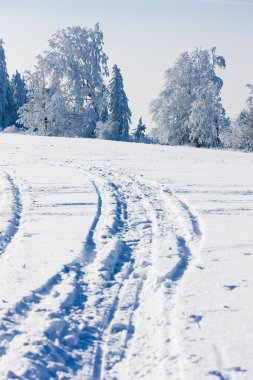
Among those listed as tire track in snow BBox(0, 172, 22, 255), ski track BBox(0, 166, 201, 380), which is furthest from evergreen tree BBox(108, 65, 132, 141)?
ski track BBox(0, 166, 201, 380)

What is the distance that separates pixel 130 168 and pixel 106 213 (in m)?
4.04

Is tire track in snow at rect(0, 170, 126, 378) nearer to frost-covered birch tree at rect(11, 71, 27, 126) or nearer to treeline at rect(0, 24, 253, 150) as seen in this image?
treeline at rect(0, 24, 253, 150)

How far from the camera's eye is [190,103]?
2600cm

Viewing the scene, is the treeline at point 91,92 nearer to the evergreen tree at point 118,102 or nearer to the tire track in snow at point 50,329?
the evergreen tree at point 118,102

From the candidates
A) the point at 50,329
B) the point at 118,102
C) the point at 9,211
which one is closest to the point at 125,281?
the point at 50,329

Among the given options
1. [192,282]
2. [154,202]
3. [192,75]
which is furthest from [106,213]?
[192,75]

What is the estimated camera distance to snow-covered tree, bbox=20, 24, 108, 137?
2572 cm

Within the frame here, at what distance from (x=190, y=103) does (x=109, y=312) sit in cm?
2380

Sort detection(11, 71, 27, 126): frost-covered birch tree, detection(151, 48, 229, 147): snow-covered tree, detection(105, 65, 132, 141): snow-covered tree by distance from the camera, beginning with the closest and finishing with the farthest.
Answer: detection(151, 48, 229, 147): snow-covered tree < detection(105, 65, 132, 141): snow-covered tree < detection(11, 71, 27, 126): frost-covered birch tree

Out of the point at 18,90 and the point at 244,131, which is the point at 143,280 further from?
the point at 18,90

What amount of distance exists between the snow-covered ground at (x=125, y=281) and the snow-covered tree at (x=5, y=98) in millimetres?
32082

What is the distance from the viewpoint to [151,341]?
292cm

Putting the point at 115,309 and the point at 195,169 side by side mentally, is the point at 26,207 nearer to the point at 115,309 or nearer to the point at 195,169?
the point at 115,309

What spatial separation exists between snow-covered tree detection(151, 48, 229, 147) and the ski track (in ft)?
64.2
